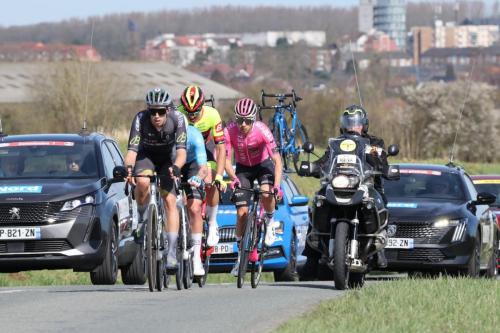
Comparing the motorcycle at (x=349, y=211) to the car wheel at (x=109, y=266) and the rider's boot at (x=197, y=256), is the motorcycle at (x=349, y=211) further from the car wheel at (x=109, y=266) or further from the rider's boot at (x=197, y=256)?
the car wheel at (x=109, y=266)

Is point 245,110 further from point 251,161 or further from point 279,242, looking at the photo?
point 279,242

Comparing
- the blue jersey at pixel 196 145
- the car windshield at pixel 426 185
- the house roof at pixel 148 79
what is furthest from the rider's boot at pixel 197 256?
the house roof at pixel 148 79

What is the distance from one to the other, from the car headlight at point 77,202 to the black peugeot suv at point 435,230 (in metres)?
3.63

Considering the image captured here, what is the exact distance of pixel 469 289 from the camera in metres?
13.9

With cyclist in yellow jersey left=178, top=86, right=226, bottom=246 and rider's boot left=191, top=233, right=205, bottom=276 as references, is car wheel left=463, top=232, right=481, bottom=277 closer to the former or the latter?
cyclist in yellow jersey left=178, top=86, right=226, bottom=246

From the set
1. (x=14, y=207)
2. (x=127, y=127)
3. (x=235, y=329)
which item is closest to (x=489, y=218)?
(x=14, y=207)

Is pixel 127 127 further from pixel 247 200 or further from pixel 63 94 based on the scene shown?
pixel 247 200

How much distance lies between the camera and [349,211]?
14992 mm

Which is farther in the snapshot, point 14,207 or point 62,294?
point 14,207

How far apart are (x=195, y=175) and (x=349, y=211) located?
1497 millimetres

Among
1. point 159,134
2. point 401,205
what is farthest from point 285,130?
point 159,134

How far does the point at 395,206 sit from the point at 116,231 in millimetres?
3558

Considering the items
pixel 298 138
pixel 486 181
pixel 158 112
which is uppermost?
pixel 158 112

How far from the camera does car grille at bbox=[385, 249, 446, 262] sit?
1888 cm
